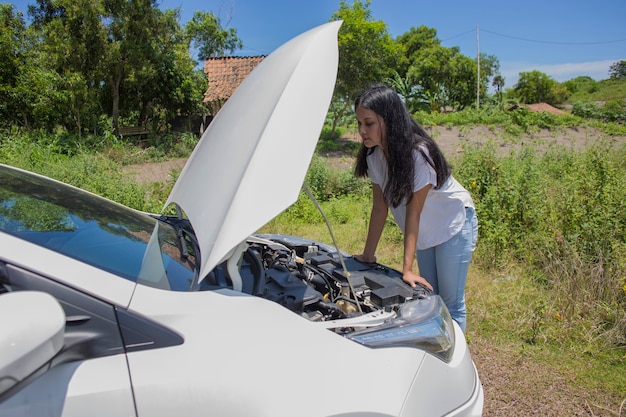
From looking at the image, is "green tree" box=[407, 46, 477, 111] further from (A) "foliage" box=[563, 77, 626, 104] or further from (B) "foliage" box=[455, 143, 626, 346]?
(B) "foliage" box=[455, 143, 626, 346]

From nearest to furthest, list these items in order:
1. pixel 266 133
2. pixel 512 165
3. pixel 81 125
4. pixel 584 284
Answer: pixel 266 133, pixel 584 284, pixel 512 165, pixel 81 125

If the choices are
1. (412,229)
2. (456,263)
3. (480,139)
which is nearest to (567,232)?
(456,263)

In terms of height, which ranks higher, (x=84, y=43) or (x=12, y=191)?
(x=84, y=43)

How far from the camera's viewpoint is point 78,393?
1.11m

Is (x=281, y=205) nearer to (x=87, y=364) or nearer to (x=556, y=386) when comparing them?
(x=87, y=364)

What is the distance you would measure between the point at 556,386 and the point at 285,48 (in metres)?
2.63

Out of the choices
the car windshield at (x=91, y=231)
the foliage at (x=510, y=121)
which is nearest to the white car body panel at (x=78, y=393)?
the car windshield at (x=91, y=231)

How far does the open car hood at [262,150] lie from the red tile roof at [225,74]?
Answer: 1580cm

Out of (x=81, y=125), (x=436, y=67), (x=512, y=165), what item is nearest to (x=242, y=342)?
(x=512, y=165)

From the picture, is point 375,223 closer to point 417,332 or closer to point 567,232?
point 417,332

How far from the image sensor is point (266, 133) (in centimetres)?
152

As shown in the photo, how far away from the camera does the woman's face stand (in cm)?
212

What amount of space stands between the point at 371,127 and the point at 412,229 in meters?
0.60

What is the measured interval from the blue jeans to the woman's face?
75cm
